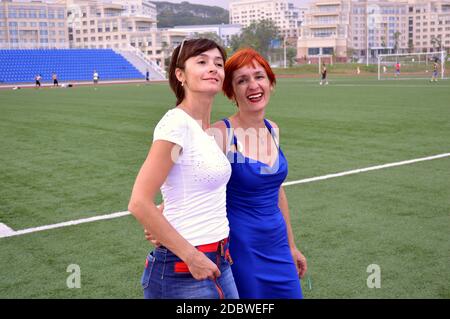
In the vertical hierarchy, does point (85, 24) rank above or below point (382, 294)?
above

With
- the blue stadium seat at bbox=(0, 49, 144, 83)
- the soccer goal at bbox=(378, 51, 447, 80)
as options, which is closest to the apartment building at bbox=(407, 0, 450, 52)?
the soccer goal at bbox=(378, 51, 447, 80)

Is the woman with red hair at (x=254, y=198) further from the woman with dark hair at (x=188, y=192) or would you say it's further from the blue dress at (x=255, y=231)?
the woman with dark hair at (x=188, y=192)

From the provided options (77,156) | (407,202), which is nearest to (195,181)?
(407,202)

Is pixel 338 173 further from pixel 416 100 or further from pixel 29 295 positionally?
pixel 416 100

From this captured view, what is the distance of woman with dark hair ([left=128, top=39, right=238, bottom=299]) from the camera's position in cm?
223

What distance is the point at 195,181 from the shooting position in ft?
7.57

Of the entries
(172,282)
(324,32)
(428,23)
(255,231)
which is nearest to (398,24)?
(428,23)

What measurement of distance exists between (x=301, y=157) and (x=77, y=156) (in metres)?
4.18

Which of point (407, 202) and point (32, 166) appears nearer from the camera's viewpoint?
point (407, 202)

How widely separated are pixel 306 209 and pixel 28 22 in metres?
113

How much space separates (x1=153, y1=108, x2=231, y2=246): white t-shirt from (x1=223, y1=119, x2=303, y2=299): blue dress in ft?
0.98

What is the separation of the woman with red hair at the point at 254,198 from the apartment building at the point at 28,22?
111 metres

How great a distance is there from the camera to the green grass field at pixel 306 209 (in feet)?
14.8
